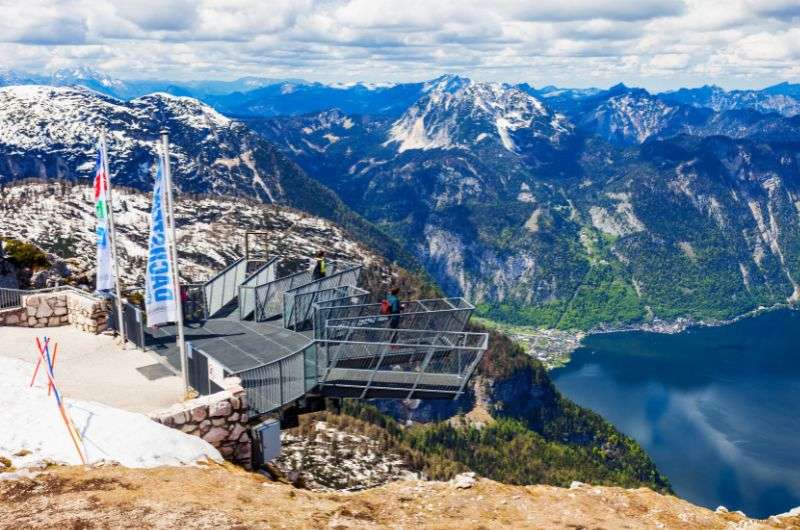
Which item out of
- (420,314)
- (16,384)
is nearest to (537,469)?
(420,314)

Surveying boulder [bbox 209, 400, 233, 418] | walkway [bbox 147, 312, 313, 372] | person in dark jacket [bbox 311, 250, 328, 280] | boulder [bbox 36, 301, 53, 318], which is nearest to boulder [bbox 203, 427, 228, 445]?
boulder [bbox 209, 400, 233, 418]

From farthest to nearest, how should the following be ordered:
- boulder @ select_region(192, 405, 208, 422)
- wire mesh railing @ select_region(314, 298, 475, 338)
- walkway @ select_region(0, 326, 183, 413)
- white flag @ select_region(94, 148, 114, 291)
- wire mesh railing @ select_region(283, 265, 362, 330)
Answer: wire mesh railing @ select_region(283, 265, 362, 330) < white flag @ select_region(94, 148, 114, 291) < wire mesh railing @ select_region(314, 298, 475, 338) < walkway @ select_region(0, 326, 183, 413) < boulder @ select_region(192, 405, 208, 422)

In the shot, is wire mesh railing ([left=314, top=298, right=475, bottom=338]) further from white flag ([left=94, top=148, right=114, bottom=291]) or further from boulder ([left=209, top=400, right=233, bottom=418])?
white flag ([left=94, top=148, right=114, bottom=291])

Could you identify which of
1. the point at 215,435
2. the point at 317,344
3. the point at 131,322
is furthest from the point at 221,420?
the point at 131,322

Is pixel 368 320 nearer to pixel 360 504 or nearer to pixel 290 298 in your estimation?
pixel 290 298

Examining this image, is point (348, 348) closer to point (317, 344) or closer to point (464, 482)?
point (317, 344)

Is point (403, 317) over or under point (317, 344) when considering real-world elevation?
under
